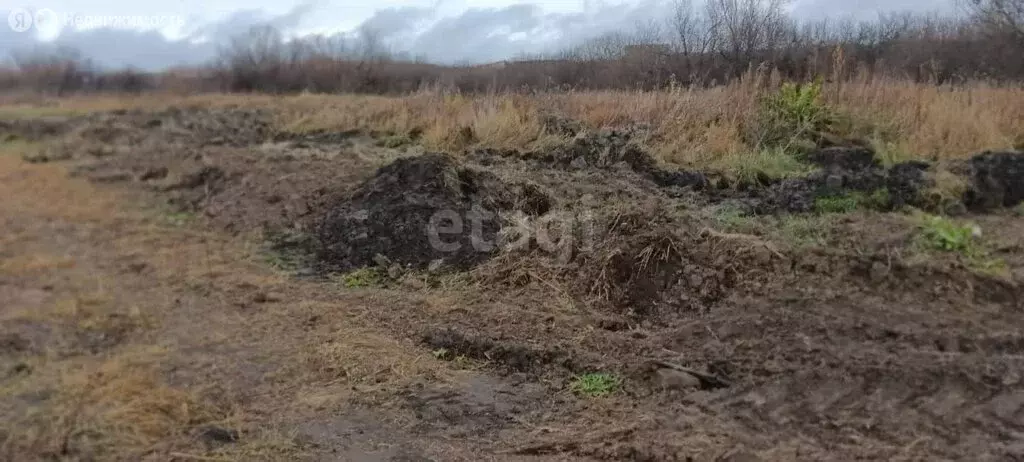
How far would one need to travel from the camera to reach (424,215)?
571 centimetres

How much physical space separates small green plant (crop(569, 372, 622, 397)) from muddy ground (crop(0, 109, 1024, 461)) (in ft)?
0.15

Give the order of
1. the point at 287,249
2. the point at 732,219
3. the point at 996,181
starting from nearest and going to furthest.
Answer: the point at 732,219 < the point at 996,181 < the point at 287,249

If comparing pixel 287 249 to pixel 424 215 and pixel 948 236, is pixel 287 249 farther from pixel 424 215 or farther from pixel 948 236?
pixel 948 236

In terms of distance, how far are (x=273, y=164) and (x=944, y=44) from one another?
9590 millimetres

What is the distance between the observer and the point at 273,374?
372 cm

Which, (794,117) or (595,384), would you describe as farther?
(794,117)

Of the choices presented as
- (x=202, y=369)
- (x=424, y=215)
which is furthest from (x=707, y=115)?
(x=202, y=369)

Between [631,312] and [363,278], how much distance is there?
2.09 m

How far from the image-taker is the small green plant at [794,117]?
7075 millimetres

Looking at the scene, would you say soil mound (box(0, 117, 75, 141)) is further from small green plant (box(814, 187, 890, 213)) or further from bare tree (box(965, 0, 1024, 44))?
bare tree (box(965, 0, 1024, 44))

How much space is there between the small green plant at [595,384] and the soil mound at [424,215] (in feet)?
6.11

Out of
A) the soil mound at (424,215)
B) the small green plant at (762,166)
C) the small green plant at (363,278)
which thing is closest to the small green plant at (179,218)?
the soil mound at (424,215)

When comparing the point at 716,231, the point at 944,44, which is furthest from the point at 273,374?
the point at 944,44

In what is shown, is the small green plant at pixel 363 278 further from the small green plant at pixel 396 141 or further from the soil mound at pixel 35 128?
the small green plant at pixel 396 141
